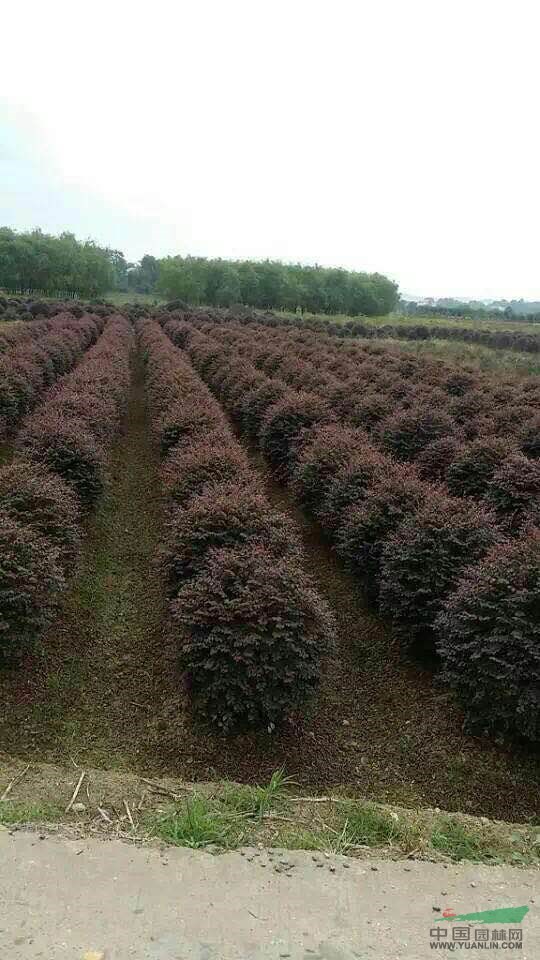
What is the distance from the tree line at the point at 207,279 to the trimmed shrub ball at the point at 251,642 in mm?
71119

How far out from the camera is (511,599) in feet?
15.0

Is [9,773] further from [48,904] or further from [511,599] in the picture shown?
[511,599]

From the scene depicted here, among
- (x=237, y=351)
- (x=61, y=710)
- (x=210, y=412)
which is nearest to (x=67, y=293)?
(x=237, y=351)

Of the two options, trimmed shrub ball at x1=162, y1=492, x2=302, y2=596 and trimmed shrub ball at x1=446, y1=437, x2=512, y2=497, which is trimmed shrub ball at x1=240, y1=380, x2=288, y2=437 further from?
trimmed shrub ball at x1=162, y1=492, x2=302, y2=596

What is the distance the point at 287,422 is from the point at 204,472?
394 centimetres

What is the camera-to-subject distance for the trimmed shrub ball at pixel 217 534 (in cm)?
554

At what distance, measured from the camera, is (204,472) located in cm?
723

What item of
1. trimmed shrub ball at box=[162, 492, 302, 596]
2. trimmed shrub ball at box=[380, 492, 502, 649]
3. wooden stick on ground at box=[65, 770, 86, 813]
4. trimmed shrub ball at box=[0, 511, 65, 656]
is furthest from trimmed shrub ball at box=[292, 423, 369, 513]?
wooden stick on ground at box=[65, 770, 86, 813]

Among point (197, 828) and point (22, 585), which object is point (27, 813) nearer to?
point (197, 828)

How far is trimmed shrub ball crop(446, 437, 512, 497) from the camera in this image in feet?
28.5

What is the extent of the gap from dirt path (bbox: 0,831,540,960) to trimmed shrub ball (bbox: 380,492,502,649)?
2.58 m

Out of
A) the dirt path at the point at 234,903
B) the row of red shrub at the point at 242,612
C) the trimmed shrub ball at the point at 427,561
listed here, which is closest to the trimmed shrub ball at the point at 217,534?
the row of red shrub at the point at 242,612

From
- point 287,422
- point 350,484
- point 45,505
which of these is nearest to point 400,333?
point 287,422

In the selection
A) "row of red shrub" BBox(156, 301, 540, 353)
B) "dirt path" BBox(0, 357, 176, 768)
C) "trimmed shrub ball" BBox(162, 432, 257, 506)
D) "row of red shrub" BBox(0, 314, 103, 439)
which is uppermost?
"row of red shrub" BBox(156, 301, 540, 353)
